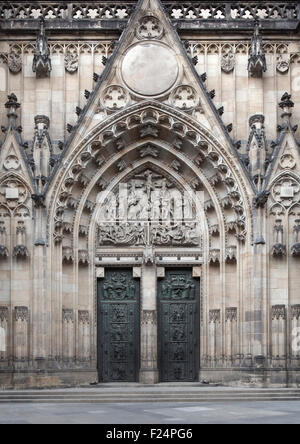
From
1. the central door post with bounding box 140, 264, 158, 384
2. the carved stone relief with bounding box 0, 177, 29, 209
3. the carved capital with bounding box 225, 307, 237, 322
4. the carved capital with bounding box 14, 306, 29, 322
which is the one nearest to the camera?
the carved capital with bounding box 14, 306, 29, 322

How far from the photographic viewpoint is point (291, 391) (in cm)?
2184

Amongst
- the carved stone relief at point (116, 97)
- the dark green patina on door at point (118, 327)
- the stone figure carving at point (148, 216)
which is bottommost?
the dark green patina on door at point (118, 327)

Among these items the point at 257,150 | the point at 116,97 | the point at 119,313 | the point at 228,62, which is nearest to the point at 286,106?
the point at 257,150

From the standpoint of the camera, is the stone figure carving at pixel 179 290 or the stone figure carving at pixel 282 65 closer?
the stone figure carving at pixel 282 65

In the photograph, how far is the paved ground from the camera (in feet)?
51.7

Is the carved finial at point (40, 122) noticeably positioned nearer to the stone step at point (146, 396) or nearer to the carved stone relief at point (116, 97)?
the carved stone relief at point (116, 97)

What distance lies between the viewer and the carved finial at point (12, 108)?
78.0 feet

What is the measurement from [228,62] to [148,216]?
486 centimetres

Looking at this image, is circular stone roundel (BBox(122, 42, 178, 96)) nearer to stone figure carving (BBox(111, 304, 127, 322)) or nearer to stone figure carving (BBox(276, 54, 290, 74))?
stone figure carving (BBox(276, 54, 290, 74))

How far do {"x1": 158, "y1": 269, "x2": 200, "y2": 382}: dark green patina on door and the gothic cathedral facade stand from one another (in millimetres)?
40

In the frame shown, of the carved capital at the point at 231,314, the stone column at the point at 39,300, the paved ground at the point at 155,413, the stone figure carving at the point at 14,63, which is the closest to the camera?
the paved ground at the point at 155,413

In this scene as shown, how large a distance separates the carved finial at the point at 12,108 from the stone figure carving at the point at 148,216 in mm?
3481

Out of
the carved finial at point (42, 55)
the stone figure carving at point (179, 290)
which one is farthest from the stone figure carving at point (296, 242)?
the carved finial at point (42, 55)

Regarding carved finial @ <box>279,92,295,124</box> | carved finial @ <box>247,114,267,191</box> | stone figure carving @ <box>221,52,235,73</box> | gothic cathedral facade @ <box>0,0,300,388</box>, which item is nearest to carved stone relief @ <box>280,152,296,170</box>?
gothic cathedral facade @ <box>0,0,300,388</box>
